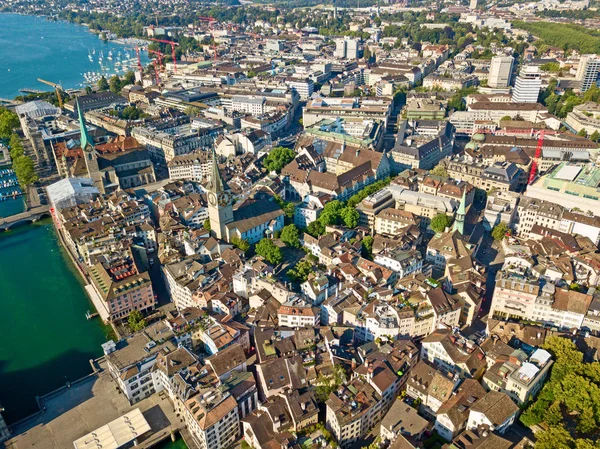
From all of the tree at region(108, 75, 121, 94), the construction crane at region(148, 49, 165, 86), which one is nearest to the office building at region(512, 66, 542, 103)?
the construction crane at region(148, 49, 165, 86)

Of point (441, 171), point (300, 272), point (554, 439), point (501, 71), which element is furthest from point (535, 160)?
point (554, 439)

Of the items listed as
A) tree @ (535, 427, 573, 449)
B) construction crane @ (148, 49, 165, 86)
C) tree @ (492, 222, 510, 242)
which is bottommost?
tree @ (492, 222, 510, 242)

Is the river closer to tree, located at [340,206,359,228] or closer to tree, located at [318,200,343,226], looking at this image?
tree, located at [318,200,343,226]

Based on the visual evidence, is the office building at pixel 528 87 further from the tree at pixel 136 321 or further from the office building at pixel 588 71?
the tree at pixel 136 321

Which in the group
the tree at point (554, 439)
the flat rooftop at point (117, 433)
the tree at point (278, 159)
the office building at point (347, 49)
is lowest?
the flat rooftop at point (117, 433)

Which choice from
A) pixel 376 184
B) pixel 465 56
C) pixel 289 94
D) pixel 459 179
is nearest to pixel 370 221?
pixel 376 184

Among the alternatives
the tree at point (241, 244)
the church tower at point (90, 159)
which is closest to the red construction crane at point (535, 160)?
the tree at point (241, 244)

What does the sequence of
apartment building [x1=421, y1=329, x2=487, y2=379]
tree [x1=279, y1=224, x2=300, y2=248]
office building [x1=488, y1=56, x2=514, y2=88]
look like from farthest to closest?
office building [x1=488, y1=56, x2=514, y2=88] → tree [x1=279, y1=224, x2=300, y2=248] → apartment building [x1=421, y1=329, x2=487, y2=379]
